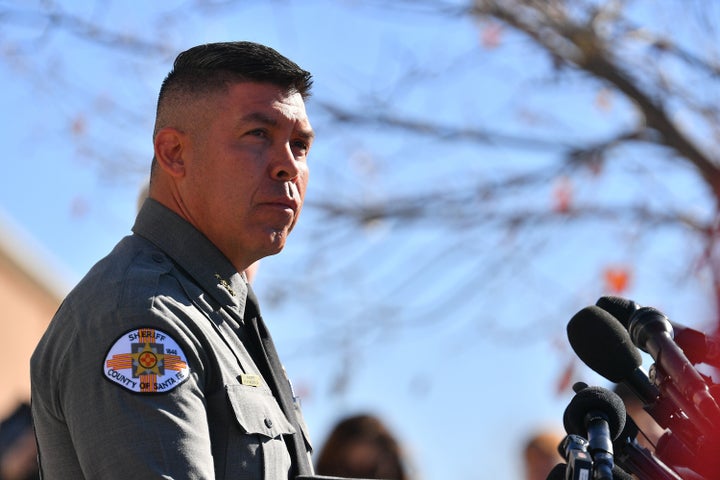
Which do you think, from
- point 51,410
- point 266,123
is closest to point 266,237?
point 266,123

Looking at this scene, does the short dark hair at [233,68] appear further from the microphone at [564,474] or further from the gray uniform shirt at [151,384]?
the microphone at [564,474]

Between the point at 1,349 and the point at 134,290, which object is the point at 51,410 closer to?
the point at 134,290

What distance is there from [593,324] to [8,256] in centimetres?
1943

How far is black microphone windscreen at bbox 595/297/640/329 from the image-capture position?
9.79 ft

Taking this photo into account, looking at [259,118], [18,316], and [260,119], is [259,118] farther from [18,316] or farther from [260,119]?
[18,316]

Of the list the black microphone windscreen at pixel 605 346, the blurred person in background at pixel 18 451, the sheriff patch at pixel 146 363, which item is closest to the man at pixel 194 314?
the sheriff patch at pixel 146 363

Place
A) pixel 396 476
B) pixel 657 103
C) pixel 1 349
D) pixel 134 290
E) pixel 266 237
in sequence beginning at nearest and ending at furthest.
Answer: pixel 134 290
pixel 266 237
pixel 396 476
pixel 657 103
pixel 1 349

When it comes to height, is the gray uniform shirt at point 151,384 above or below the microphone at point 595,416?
above

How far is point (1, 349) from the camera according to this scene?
2036 centimetres

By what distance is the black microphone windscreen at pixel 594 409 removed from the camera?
8.66 feet

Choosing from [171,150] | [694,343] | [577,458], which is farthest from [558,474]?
[171,150]

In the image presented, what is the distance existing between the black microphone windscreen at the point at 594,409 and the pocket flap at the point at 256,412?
0.67m

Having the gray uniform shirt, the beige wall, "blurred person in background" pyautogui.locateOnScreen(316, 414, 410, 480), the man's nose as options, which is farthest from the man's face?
the beige wall

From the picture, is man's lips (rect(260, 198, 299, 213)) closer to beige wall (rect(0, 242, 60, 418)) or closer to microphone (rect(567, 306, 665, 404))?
microphone (rect(567, 306, 665, 404))
